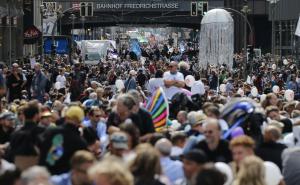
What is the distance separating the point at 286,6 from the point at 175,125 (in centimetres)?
5275

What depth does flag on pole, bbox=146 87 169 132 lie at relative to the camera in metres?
16.3

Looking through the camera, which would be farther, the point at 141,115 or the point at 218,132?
the point at 141,115

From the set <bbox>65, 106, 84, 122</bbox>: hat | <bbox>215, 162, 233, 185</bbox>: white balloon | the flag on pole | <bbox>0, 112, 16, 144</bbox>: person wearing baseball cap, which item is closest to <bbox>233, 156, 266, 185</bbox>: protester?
<bbox>215, 162, 233, 185</bbox>: white balloon

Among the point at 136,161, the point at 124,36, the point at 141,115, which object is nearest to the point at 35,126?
the point at 141,115

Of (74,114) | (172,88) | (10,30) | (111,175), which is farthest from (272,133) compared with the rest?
(10,30)

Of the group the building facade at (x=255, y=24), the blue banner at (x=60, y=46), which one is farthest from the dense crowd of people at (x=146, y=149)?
the building facade at (x=255, y=24)

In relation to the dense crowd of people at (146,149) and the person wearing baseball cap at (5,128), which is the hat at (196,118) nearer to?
the dense crowd of people at (146,149)

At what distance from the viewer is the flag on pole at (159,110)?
53.4 ft

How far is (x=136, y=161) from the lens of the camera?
9.51 meters

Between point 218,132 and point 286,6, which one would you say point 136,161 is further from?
point 286,6

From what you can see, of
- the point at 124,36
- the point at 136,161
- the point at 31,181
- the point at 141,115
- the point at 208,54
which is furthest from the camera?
the point at 124,36

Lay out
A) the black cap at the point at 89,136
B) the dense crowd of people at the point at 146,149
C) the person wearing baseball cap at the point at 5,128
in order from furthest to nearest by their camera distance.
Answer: the person wearing baseball cap at the point at 5,128, the black cap at the point at 89,136, the dense crowd of people at the point at 146,149

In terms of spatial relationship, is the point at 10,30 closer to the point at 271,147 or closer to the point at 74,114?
the point at 74,114

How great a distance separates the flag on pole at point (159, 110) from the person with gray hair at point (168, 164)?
15.5 feet
